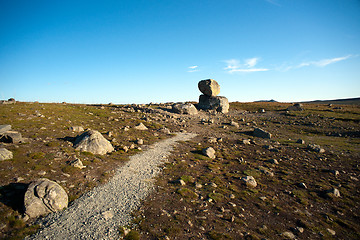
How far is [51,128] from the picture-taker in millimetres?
25000

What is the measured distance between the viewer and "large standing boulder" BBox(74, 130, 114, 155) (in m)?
19.9

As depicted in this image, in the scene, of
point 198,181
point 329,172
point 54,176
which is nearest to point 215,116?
point 329,172

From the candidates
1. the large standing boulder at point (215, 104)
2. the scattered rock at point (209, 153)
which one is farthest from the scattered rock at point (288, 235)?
the large standing boulder at point (215, 104)

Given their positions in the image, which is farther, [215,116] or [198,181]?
[215,116]

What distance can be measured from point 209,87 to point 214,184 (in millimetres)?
49439

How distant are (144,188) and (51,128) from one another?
1987 centimetres

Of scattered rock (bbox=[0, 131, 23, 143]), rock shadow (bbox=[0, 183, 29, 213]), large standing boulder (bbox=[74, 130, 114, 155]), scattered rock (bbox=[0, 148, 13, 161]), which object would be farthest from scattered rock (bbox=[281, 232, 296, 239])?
scattered rock (bbox=[0, 131, 23, 143])

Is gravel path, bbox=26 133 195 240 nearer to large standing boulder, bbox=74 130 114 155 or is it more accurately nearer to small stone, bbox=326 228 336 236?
large standing boulder, bbox=74 130 114 155

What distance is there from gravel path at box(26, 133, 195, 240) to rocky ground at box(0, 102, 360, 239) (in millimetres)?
712

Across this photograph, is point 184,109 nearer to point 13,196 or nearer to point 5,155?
point 5,155

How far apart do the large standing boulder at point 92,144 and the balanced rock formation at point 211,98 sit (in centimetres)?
4664

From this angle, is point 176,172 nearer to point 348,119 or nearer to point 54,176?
point 54,176

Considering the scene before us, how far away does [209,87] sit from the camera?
61531 millimetres

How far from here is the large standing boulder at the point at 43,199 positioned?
1032 cm
